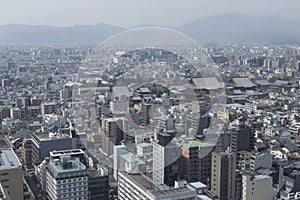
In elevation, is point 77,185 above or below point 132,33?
below

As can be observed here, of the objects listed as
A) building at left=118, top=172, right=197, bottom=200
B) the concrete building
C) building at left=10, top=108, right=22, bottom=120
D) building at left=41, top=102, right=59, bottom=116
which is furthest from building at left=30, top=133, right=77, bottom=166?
building at left=41, top=102, right=59, bottom=116

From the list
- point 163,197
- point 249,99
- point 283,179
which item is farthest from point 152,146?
point 249,99

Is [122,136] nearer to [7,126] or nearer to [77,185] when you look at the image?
[77,185]

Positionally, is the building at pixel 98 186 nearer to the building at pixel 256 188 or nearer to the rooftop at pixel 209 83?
the building at pixel 256 188

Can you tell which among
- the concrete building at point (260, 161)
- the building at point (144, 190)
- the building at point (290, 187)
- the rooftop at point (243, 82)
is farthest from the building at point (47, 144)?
→ the rooftop at point (243, 82)

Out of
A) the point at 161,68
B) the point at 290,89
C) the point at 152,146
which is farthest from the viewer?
the point at 290,89

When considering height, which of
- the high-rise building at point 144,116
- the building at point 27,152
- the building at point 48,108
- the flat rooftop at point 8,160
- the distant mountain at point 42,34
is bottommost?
the building at point 27,152

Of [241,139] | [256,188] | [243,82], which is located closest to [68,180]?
[256,188]

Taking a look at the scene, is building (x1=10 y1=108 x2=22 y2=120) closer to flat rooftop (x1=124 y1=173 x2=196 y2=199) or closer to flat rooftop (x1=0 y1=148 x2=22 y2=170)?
flat rooftop (x1=0 y1=148 x2=22 y2=170)
